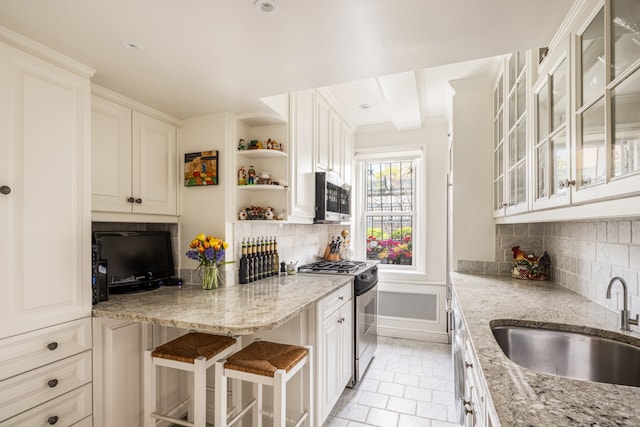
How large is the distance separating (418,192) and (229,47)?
3176 mm

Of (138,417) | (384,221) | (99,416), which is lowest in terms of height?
(138,417)

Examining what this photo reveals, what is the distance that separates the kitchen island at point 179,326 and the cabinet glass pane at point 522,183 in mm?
1319

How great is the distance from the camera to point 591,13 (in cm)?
101

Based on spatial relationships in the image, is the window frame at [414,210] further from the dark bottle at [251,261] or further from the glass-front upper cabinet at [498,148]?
the dark bottle at [251,261]

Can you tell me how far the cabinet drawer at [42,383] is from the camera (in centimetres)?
129

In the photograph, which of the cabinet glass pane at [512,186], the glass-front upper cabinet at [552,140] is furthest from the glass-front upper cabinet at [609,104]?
the cabinet glass pane at [512,186]

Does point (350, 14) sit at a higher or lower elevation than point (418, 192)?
higher

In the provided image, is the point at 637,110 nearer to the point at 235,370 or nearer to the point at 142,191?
the point at 235,370

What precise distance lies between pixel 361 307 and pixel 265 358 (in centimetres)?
137

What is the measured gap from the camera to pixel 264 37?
1379 mm

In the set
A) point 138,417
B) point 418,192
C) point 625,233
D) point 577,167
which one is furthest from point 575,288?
point 138,417

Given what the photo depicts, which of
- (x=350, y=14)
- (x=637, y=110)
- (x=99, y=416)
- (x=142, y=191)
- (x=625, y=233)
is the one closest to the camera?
(x=637, y=110)

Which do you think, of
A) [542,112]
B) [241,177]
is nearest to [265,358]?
[241,177]

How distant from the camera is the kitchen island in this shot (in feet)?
4.99
